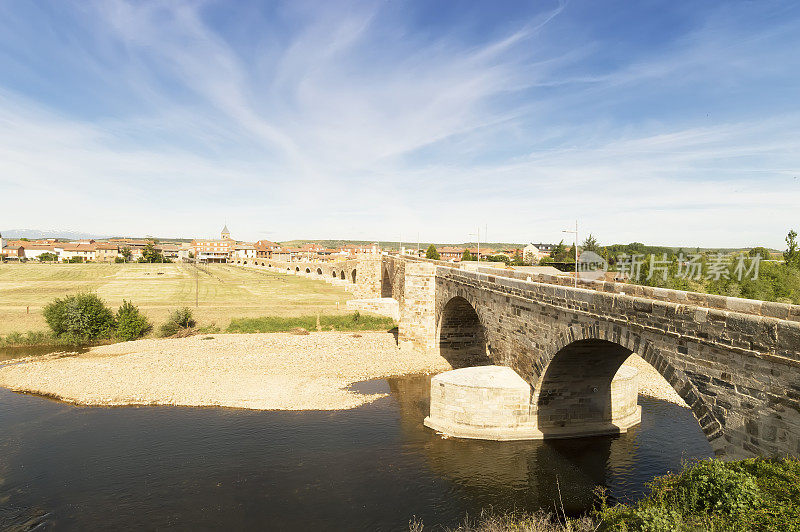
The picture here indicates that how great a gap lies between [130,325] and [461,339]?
33.6 metres

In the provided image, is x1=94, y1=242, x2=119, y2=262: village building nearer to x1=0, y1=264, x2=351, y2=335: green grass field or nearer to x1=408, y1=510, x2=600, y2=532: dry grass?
x1=0, y1=264, x2=351, y2=335: green grass field

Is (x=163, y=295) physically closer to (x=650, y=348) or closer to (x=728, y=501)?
(x=650, y=348)

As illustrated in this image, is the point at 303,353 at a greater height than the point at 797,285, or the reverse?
the point at 797,285

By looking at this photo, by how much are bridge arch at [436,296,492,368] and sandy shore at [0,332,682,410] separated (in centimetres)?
140

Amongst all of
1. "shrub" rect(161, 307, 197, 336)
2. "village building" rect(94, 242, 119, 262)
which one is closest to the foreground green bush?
"shrub" rect(161, 307, 197, 336)

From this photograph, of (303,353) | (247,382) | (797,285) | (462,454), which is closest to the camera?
(462,454)

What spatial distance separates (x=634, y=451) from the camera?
20297 mm

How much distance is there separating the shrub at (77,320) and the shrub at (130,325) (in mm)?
1270

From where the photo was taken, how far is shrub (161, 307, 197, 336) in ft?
143

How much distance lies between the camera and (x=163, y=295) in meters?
64.0

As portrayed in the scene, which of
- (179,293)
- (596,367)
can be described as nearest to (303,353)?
(596,367)

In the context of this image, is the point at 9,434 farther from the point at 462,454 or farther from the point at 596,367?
the point at 596,367

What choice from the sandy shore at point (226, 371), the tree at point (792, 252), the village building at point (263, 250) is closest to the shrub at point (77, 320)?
the sandy shore at point (226, 371)

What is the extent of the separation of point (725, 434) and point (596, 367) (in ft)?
30.1
